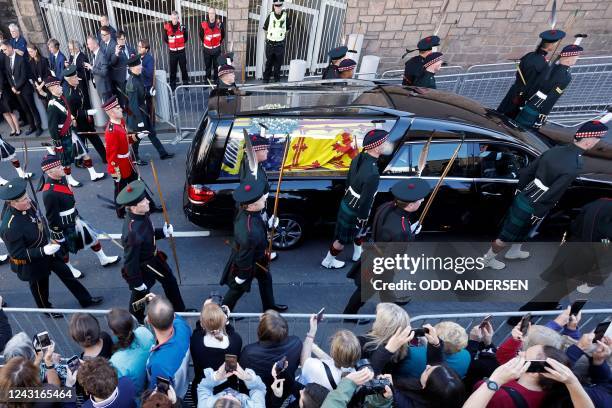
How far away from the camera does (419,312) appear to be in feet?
18.3

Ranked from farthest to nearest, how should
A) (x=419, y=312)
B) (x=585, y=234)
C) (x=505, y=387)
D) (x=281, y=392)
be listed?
1. (x=419, y=312)
2. (x=585, y=234)
3. (x=281, y=392)
4. (x=505, y=387)

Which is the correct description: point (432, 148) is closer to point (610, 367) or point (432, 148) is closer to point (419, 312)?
point (419, 312)

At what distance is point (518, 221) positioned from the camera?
5660mm

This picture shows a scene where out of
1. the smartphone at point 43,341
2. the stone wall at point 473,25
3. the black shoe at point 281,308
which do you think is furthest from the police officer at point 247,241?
the stone wall at point 473,25

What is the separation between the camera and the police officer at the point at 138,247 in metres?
4.58

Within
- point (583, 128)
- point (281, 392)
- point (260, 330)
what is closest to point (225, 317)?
point (260, 330)

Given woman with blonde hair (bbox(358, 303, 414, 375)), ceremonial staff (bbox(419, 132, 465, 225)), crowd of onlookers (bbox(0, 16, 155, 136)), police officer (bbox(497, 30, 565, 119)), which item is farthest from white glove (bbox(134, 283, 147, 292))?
police officer (bbox(497, 30, 565, 119))

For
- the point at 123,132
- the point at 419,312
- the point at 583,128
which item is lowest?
the point at 419,312

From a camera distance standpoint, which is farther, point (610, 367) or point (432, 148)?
point (432, 148)

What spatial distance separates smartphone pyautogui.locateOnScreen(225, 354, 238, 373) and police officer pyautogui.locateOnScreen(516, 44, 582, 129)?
20.6ft

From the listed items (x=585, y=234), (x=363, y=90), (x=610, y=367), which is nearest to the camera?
(x=610, y=367)

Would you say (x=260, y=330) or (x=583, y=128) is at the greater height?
(x=583, y=128)

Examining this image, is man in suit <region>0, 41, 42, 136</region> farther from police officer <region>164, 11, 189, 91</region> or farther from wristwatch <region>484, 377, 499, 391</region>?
wristwatch <region>484, 377, 499, 391</region>

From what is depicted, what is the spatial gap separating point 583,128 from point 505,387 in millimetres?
3420
